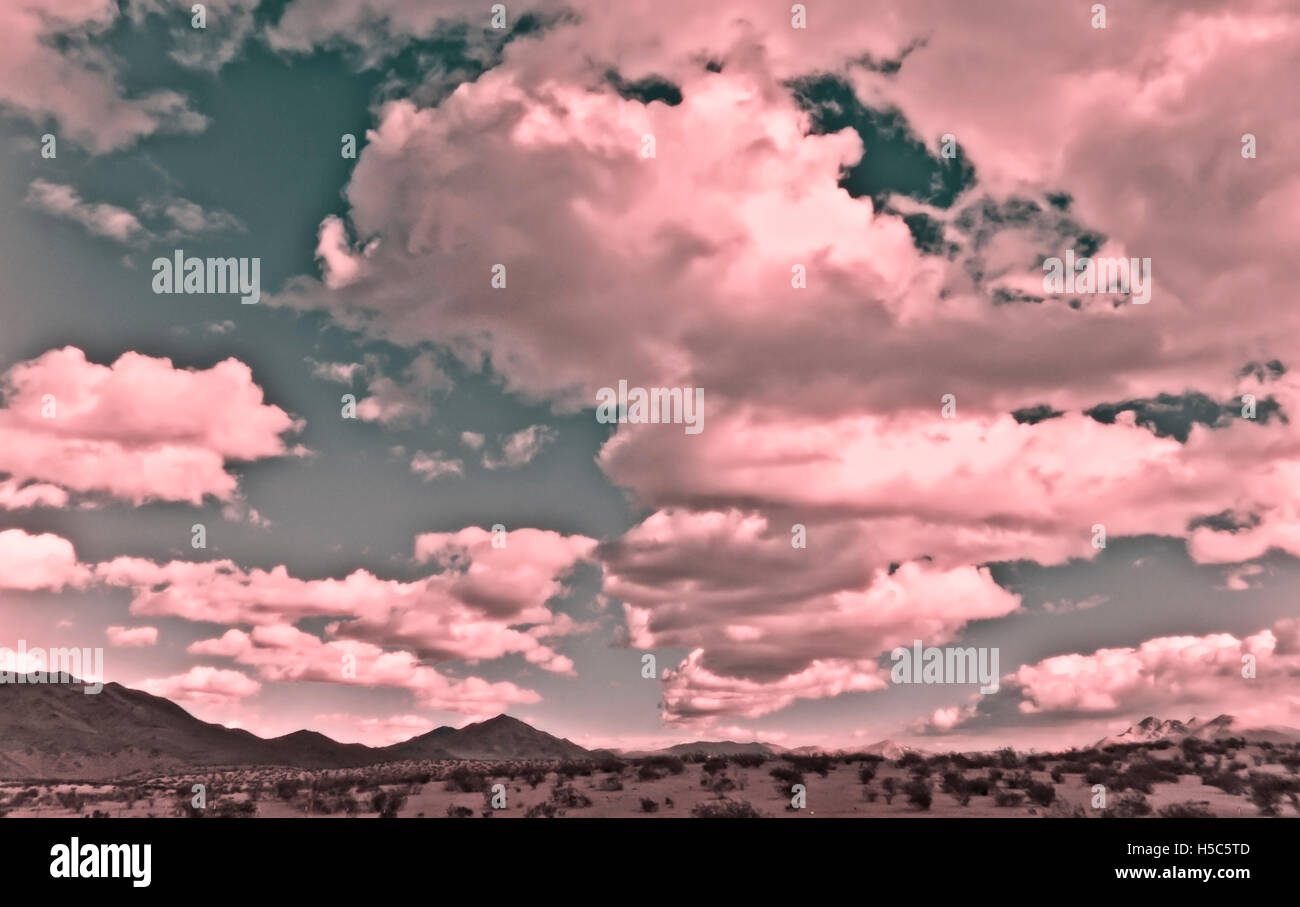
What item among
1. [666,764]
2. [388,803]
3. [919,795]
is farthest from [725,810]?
[388,803]

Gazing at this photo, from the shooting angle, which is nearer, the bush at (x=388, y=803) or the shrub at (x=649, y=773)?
the bush at (x=388, y=803)

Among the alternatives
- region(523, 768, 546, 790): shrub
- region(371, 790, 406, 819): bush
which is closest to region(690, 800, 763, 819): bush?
region(523, 768, 546, 790): shrub

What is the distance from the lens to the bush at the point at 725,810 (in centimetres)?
3453

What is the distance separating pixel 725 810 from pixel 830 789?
223 inches

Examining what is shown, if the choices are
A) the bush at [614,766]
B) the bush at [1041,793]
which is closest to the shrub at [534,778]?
the bush at [614,766]

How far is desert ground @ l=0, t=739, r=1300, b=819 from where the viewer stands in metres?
36.0

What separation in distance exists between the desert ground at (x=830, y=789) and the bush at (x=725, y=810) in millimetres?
73

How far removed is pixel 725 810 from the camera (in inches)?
1394

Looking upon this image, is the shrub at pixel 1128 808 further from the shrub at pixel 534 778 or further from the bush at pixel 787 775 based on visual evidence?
the shrub at pixel 534 778

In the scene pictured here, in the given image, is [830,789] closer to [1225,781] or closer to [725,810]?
[725,810]

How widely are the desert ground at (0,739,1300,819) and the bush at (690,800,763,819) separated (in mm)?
73
